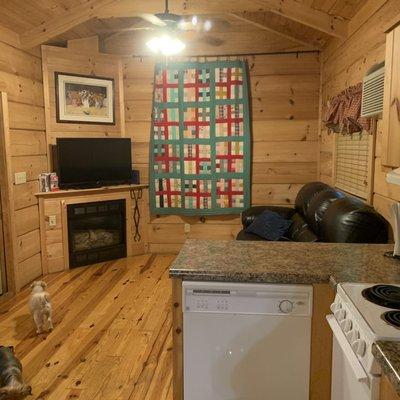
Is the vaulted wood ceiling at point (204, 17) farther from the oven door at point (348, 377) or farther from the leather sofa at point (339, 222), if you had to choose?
the oven door at point (348, 377)

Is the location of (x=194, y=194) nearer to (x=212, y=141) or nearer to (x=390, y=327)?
(x=212, y=141)

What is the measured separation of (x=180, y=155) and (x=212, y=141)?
45 centimetres

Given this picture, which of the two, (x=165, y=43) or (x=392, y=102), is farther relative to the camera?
(x=165, y=43)

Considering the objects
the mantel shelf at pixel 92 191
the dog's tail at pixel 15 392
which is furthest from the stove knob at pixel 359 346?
the mantel shelf at pixel 92 191

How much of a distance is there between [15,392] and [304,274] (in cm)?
179

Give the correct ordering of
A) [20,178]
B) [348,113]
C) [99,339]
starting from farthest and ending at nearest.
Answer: [20,178]
[348,113]
[99,339]

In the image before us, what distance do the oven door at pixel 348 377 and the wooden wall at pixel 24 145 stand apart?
3.33 meters

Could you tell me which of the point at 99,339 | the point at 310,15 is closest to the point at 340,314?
the point at 99,339

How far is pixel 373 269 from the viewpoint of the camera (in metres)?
1.71

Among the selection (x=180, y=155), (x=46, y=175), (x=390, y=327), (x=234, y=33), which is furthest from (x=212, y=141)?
(x=390, y=327)

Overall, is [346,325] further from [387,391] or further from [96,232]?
[96,232]

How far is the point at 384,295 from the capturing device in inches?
53.4

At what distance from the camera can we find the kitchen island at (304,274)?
1.61 m

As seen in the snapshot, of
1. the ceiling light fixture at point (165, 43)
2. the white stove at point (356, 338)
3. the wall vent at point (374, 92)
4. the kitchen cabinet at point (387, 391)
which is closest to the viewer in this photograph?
the kitchen cabinet at point (387, 391)
